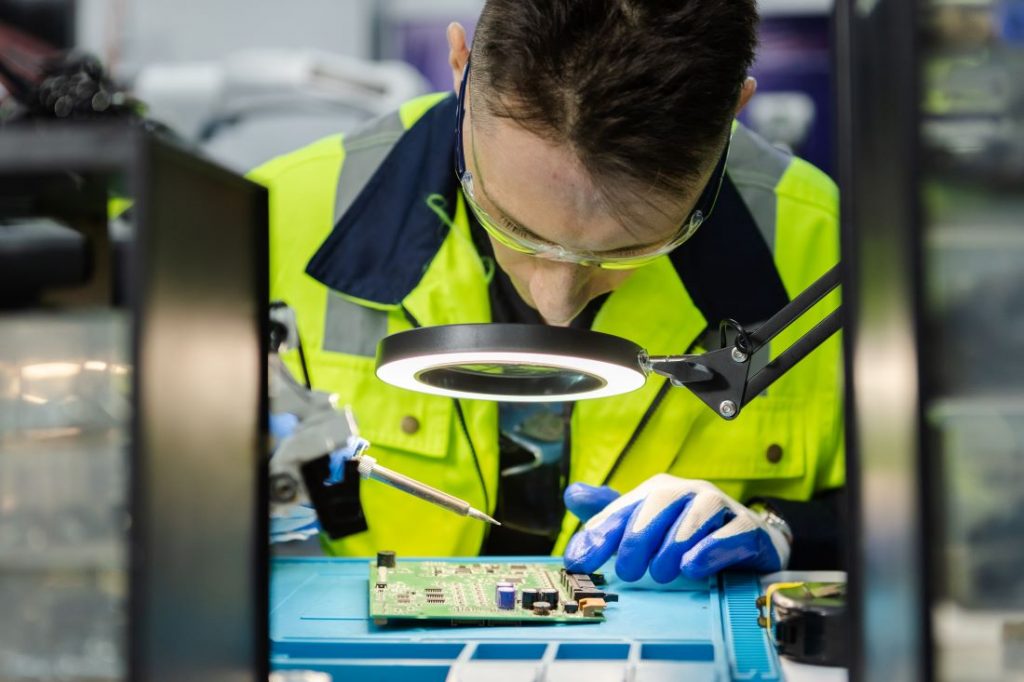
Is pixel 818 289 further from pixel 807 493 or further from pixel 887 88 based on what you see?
pixel 807 493

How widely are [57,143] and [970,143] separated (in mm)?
565

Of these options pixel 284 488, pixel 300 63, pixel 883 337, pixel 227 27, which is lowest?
pixel 284 488

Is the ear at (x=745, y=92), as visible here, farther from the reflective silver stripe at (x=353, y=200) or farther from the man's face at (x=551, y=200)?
the reflective silver stripe at (x=353, y=200)

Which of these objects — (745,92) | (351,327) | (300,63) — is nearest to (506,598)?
(745,92)

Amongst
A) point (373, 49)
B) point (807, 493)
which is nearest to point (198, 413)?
point (807, 493)

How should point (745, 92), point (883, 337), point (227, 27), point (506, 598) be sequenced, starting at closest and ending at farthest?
point (883, 337) → point (506, 598) → point (745, 92) → point (227, 27)

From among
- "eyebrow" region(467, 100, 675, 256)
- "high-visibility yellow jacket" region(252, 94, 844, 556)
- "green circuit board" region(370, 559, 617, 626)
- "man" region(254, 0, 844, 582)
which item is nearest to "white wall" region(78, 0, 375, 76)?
"man" region(254, 0, 844, 582)

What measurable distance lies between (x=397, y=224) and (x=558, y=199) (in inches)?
30.1

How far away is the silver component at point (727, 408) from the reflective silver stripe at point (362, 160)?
100cm

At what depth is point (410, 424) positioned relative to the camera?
73.2 inches

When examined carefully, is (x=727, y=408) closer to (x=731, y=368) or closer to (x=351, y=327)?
(x=731, y=368)

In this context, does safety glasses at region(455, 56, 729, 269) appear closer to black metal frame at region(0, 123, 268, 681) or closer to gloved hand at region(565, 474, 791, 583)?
gloved hand at region(565, 474, 791, 583)

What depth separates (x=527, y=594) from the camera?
1.17m

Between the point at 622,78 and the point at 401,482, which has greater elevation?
the point at 622,78
